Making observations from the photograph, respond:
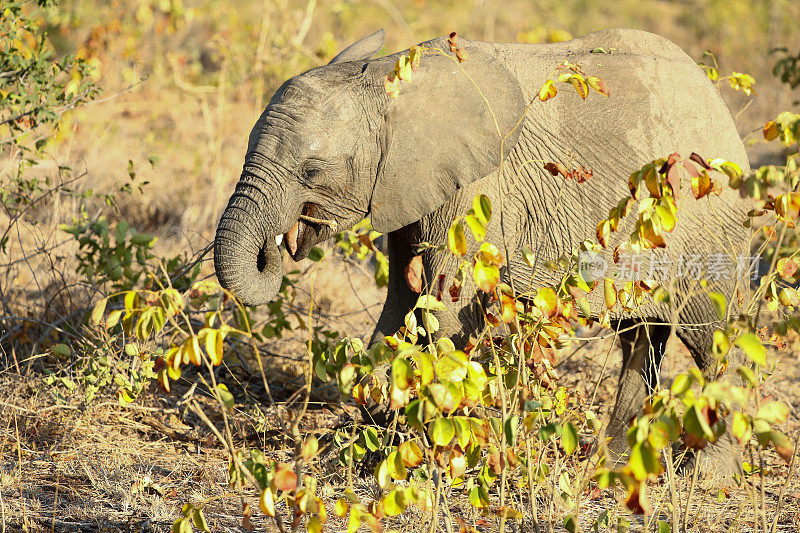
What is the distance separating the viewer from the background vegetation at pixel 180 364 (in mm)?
2629

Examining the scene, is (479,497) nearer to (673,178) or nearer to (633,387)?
(673,178)

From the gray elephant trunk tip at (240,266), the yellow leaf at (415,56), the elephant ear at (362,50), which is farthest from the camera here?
the elephant ear at (362,50)

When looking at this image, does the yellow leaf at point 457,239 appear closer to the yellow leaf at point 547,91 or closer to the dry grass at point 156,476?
the yellow leaf at point 547,91

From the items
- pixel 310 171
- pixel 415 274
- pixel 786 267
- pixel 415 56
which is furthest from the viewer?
pixel 310 171

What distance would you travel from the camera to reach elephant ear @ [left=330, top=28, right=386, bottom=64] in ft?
12.0

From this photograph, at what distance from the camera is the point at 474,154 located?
3.29m

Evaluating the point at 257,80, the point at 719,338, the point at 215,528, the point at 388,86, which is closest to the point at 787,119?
the point at 719,338

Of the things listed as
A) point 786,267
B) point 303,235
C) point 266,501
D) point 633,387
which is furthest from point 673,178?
point 633,387

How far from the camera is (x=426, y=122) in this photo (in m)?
3.27

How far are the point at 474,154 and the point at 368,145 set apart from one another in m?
0.40

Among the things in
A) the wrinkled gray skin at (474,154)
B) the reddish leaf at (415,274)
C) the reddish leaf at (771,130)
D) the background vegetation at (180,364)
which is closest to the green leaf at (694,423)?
the background vegetation at (180,364)


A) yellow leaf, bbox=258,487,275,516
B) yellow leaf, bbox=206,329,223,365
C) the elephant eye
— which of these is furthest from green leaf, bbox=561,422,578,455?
the elephant eye

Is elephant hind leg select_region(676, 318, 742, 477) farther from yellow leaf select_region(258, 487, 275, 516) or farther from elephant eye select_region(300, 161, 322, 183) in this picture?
yellow leaf select_region(258, 487, 275, 516)

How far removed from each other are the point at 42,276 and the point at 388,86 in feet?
11.1
